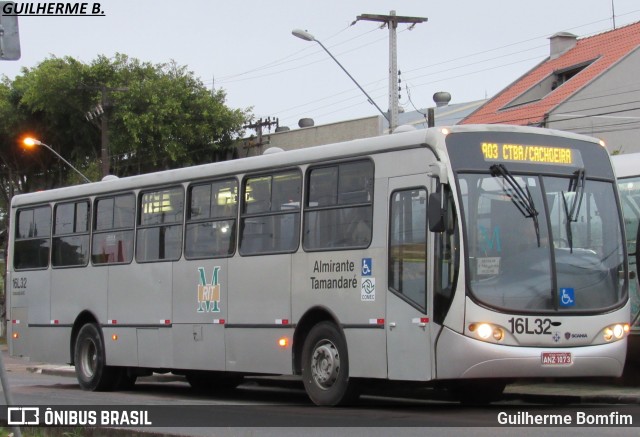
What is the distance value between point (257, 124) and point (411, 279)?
40.3m

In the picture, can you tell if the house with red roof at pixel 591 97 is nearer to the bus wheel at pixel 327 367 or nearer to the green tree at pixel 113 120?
the green tree at pixel 113 120

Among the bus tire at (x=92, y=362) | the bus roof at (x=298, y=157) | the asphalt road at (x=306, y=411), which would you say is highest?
the bus roof at (x=298, y=157)

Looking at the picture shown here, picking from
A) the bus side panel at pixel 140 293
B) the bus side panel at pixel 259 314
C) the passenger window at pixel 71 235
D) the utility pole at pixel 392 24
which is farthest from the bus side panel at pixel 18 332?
the utility pole at pixel 392 24

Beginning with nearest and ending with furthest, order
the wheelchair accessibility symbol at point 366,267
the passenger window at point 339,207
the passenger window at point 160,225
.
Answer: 1. the wheelchair accessibility symbol at point 366,267
2. the passenger window at point 339,207
3. the passenger window at point 160,225

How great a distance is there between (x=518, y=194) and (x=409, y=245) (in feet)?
4.46

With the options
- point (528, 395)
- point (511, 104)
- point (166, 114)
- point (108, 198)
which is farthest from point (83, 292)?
point (166, 114)

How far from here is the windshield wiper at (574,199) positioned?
13359mm

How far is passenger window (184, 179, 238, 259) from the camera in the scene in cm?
1672

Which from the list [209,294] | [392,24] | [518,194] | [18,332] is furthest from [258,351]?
[392,24]

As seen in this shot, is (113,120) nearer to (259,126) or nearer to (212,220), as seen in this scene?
(259,126)

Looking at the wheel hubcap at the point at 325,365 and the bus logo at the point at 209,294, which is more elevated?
the bus logo at the point at 209,294

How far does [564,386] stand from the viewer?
18156mm

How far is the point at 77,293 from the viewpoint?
20.3m

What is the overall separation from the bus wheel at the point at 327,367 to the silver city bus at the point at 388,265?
0.8 inches
